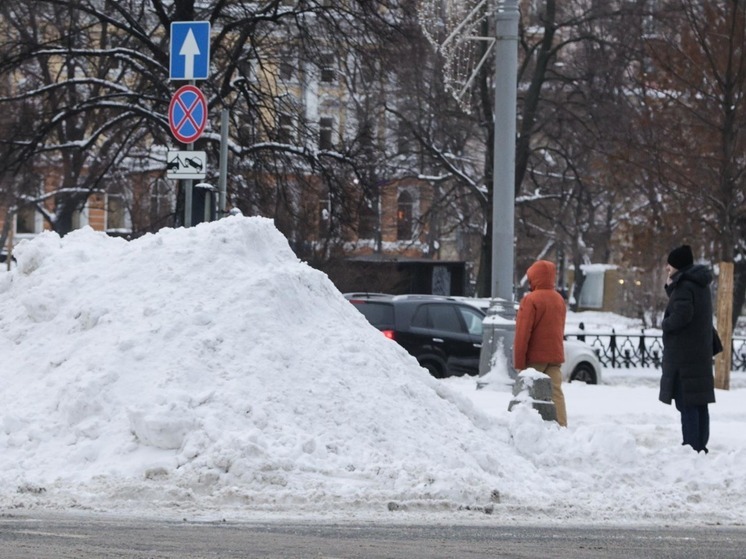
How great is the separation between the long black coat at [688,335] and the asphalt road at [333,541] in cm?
316

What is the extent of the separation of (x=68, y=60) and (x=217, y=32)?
304cm

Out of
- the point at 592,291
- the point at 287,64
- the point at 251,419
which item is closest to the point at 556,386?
the point at 251,419

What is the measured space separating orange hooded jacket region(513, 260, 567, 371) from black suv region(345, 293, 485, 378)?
27.4 feet

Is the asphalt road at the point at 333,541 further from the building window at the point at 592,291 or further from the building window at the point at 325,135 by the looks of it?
the building window at the point at 592,291

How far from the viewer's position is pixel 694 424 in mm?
11328

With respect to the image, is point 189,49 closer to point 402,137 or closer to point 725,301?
point 725,301

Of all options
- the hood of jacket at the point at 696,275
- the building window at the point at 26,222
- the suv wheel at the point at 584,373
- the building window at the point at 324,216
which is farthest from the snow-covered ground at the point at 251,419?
the building window at the point at 26,222

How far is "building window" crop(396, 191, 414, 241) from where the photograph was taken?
2096 inches

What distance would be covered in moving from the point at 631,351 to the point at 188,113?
18.3 metres

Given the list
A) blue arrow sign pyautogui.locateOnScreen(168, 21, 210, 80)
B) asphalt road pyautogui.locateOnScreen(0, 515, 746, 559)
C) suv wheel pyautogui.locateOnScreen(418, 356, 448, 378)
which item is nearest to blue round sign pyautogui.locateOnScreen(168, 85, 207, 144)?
blue arrow sign pyautogui.locateOnScreen(168, 21, 210, 80)

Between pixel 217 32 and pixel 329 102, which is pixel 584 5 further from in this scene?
pixel 217 32

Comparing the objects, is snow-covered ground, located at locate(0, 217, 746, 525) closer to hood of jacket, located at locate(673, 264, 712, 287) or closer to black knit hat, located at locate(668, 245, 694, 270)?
hood of jacket, located at locate(673, 264, 712, 287)

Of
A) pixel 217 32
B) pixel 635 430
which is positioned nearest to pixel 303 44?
pixel 217 32

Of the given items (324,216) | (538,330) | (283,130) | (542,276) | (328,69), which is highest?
(328,69)
